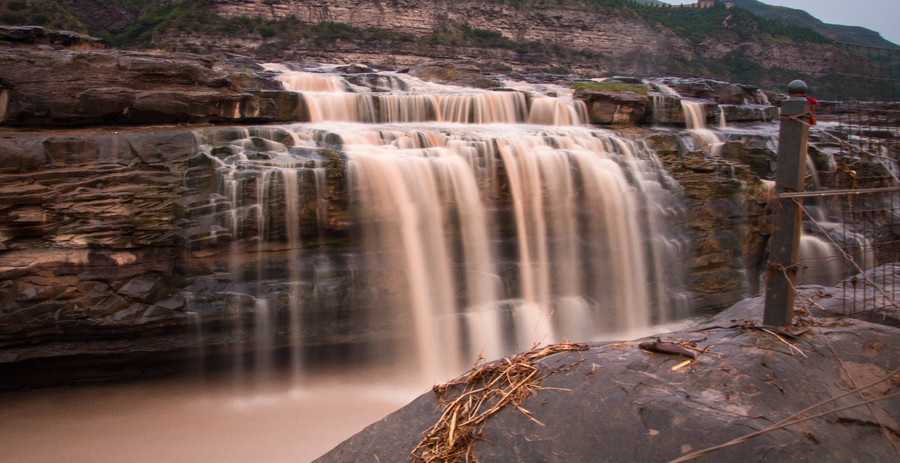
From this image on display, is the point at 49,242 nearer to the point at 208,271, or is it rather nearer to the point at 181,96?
the point at 208,271

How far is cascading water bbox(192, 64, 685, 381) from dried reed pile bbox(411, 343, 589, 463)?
473 centimetres

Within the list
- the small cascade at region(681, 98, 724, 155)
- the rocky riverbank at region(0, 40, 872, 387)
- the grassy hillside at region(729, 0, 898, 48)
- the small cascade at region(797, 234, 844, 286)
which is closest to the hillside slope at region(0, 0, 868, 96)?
the rocky riverbank at region(0, 40, 872, 387)

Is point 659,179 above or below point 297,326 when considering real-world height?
above

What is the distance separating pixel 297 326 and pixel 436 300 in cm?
202

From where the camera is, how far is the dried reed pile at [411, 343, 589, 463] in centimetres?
290

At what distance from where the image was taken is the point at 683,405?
2.77m

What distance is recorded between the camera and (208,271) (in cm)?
750

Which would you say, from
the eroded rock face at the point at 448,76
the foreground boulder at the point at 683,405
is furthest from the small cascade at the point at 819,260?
the eroded rock face at the point at 448,76

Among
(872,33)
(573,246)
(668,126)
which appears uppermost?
(872,33)

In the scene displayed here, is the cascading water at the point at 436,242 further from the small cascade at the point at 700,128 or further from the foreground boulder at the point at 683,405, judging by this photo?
the foreground boulder at the point at 683,405

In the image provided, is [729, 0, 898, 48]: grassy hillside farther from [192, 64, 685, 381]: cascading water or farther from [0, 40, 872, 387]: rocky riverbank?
[0, 40, 872, 387]: rocky riverbank

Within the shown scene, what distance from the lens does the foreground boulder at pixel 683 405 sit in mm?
2605

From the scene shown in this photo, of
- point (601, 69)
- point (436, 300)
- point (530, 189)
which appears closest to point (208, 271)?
point (436, 300)

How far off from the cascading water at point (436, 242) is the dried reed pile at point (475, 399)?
473 centimetres
